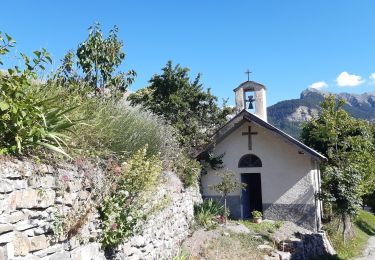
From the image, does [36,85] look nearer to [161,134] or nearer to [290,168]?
[161,134]

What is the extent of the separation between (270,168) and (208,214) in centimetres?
414

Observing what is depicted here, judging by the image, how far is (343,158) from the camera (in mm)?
18562

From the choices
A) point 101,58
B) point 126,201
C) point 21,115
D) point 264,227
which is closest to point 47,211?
point 21,115

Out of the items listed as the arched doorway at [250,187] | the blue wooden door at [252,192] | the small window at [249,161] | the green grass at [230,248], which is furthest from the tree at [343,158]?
the green grass at [230,248]

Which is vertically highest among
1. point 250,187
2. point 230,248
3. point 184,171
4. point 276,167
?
point 276,167

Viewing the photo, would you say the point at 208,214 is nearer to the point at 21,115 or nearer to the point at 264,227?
the point at 264,227

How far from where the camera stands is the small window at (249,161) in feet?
54.6

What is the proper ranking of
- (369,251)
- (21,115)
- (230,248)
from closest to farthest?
1. (21,115)
2. (230,248)
3. (369,251)

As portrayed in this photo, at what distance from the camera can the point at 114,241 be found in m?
6.14

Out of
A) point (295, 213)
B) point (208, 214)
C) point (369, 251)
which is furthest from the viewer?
point (369, 251)

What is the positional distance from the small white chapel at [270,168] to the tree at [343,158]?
825mm

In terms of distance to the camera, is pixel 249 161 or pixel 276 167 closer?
pixel 276 167

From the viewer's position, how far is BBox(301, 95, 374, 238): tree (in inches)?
632

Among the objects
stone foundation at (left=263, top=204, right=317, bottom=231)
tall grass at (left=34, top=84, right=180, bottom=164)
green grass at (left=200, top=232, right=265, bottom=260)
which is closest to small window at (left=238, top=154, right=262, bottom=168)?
stone foundation at (left=263, top=204, right=317, bottom=231)
